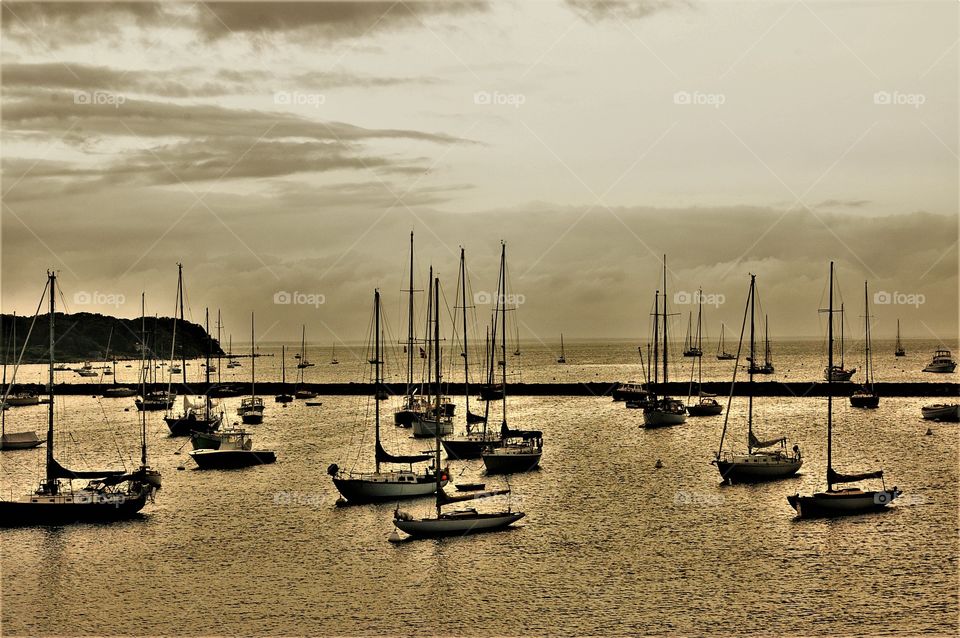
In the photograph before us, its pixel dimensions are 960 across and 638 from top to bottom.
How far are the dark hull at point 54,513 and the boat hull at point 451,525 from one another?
17822mm

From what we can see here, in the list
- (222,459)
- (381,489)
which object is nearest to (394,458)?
(381,489)

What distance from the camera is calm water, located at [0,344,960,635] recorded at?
3862 cm

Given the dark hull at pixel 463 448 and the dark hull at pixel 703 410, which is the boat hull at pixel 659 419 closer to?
the dark hull at pixel 703 410

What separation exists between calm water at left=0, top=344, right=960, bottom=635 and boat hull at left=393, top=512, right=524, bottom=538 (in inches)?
30.3

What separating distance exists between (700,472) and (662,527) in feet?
64.3

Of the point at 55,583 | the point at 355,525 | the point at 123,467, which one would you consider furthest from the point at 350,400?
the point at 55,583

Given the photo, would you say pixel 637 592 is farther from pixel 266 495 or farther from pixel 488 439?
pixel 488 439

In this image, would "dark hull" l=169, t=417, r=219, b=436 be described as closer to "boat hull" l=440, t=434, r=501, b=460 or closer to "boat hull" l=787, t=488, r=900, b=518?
"boat hull" l=440, t=434, r=501, b=460

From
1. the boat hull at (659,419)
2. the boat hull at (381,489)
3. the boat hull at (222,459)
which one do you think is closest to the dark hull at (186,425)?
the boat hull at (222,459)

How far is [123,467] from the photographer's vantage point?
256ft

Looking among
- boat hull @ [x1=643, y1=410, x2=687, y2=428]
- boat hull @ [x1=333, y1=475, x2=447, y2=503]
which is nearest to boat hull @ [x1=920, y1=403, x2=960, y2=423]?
boat hull @ [x1=643, y1=410, x2=687, y2=428]

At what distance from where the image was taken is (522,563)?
45938 mm

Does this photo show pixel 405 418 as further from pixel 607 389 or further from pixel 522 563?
pixel 607 389

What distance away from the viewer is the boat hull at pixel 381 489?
58.4 m
